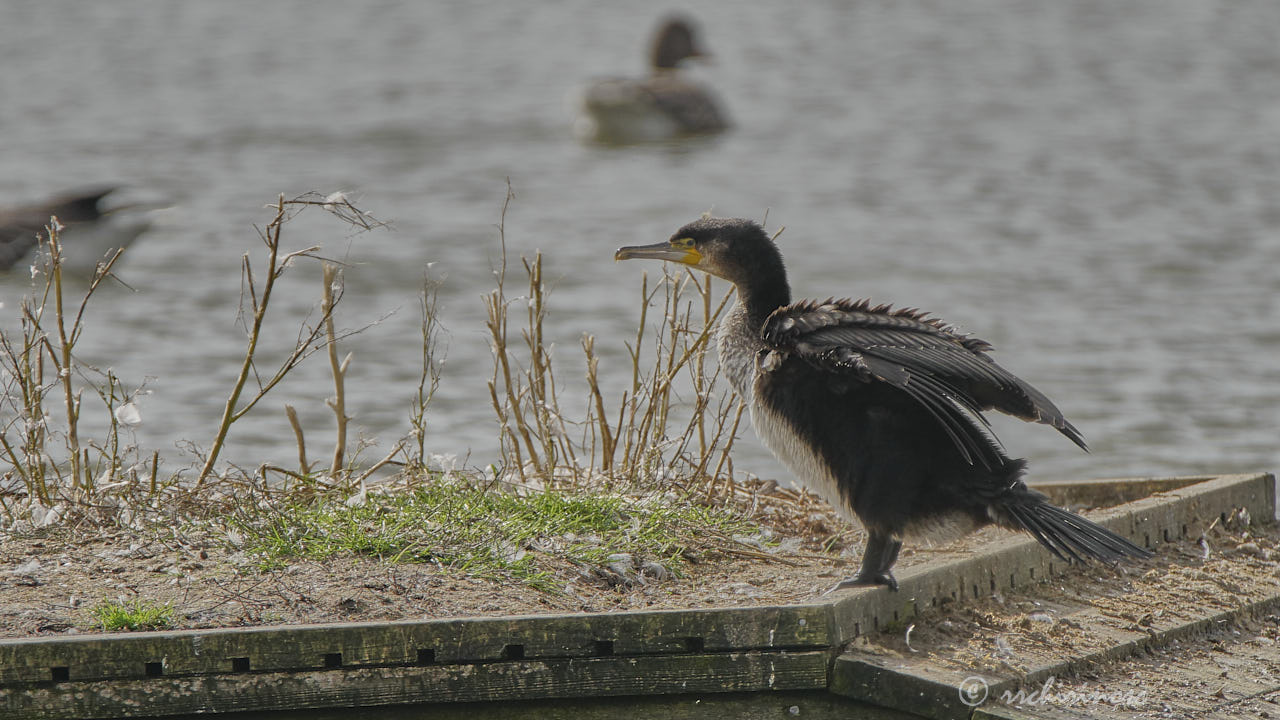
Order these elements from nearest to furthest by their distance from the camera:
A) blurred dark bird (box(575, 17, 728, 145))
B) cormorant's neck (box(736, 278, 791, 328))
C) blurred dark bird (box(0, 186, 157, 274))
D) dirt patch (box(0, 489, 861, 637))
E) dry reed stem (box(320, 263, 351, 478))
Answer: dirt patch (box(0, 489, 861, 637))
cormorant's neck (box(736, 278, 791, 328))
dry reed stem (box(320, 263, 351, 478))
blurred dark bird (box(0, 186, 157, 274))
blurred dark bird (box(575, 17, 728, 145))

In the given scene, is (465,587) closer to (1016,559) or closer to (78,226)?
(1016,559)

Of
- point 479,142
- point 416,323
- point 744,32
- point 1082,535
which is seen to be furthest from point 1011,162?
point 744,32

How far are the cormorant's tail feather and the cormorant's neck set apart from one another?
3.80ft

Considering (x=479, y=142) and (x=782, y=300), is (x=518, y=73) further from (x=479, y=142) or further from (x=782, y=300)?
(x=782, y=300)

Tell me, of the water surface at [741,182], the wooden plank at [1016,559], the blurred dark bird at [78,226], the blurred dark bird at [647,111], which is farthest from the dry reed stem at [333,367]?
Answer: the blurred dark bird at [647,111]

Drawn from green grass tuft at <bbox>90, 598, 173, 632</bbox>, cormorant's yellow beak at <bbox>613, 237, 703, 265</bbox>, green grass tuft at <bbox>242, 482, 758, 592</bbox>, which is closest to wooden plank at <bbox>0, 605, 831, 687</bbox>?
green grass tuft at <bbox>90, 598, 173, 632</bbox>

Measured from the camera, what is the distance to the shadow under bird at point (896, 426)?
480 cm

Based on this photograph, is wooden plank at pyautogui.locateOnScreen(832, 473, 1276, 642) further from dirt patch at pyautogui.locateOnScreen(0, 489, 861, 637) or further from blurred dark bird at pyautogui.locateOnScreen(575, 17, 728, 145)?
blurred dark bird at pyautogui.locateOnScreen(575, 17, 728, 145)

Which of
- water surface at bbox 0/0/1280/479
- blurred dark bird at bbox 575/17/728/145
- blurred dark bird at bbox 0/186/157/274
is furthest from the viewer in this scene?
blurred dark bird at bbox 575/17/728/145

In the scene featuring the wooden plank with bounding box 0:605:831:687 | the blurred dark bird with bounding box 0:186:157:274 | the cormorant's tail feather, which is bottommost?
the wooden plank with bounding box 0:605:831:687

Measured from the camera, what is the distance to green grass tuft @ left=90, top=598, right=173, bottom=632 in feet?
15.1

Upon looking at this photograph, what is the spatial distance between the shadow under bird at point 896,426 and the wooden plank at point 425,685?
1.63 ft

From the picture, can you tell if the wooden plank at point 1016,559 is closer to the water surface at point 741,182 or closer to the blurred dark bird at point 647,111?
the water surface at point 741,182

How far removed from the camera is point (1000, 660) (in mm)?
4586
